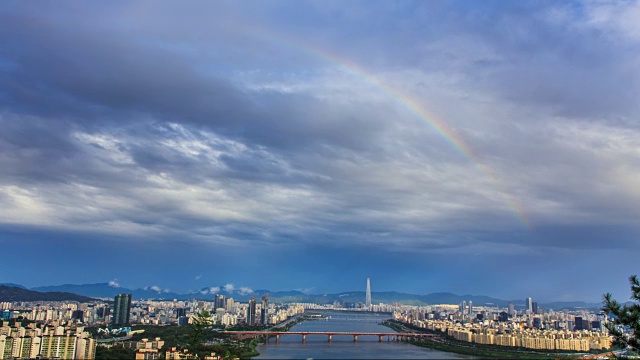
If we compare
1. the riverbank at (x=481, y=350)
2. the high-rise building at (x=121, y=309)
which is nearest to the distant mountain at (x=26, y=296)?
the high-rise building at (x=121, y=309)

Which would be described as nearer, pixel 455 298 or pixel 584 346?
pixel 584 346

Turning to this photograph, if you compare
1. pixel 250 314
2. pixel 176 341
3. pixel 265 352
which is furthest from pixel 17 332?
pixel 250 314

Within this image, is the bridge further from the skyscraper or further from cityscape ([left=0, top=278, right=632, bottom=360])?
the skyscraper

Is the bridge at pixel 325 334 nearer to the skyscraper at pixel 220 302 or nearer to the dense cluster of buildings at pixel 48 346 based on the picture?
the dense cluster of buildings at pixel 48 346

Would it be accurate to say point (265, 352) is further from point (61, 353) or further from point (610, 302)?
point (610, 302)

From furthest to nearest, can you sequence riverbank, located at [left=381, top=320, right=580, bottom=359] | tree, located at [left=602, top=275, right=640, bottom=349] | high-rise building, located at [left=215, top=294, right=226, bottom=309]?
high-rise building, located at [left=215, top=294, right=226, bottom=309] < riverbank, located at [left=381, top=320, right=580, bottom=359] < tree, located at [left=602, top=275, right=640, bottom=349]

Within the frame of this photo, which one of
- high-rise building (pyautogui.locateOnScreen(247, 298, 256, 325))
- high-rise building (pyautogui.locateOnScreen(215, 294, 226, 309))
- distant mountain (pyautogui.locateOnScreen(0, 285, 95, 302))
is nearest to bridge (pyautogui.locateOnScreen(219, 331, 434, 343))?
high-rise building (pyautogui.locateOnScreen(247, 298, 256, 325))

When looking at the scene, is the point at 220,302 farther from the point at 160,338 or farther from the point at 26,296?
the point at 160,338
